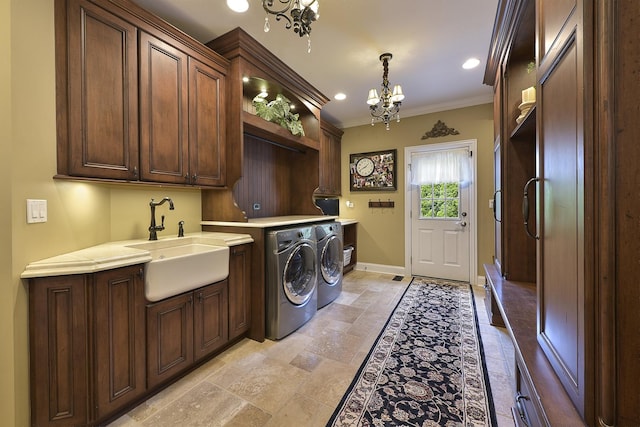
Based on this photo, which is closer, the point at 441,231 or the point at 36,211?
the point at 36,211

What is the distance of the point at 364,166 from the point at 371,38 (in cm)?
237

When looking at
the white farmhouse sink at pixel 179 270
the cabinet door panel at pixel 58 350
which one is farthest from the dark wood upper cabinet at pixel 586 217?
the cabinet door panel at pixel 58 350

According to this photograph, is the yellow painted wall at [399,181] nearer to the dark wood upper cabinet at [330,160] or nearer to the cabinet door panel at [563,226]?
the dark wood upper cabinet at [330,160]

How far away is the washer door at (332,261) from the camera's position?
3.04m

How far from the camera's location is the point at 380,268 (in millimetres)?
4453

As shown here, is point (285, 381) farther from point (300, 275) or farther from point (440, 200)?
point (440, 200)

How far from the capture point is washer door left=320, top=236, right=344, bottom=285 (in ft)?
9.99

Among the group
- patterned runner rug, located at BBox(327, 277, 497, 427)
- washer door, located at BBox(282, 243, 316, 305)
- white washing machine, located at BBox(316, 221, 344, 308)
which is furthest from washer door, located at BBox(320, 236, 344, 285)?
patterned runner rug, located at BBox(327, 277, 497, 427)

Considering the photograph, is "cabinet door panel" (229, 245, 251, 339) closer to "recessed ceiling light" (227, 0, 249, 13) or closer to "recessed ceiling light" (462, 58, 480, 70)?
"recessed ceiling light" (227, 0, 249, 13)

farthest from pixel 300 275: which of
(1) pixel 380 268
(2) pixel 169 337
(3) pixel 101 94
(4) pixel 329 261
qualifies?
(1) pixel 380 268

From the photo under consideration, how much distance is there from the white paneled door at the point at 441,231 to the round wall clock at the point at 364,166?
78 centimetres

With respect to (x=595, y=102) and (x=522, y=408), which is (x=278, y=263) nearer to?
(x=522, y=408)

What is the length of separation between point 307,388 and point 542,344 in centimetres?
134

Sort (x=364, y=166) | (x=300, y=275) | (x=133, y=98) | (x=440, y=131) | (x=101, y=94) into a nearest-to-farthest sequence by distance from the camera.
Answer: (x=101, y=94)
(x=133, y=98)
(x=300, y=275)
(x=440, y=131)
(x=364, y=166)
